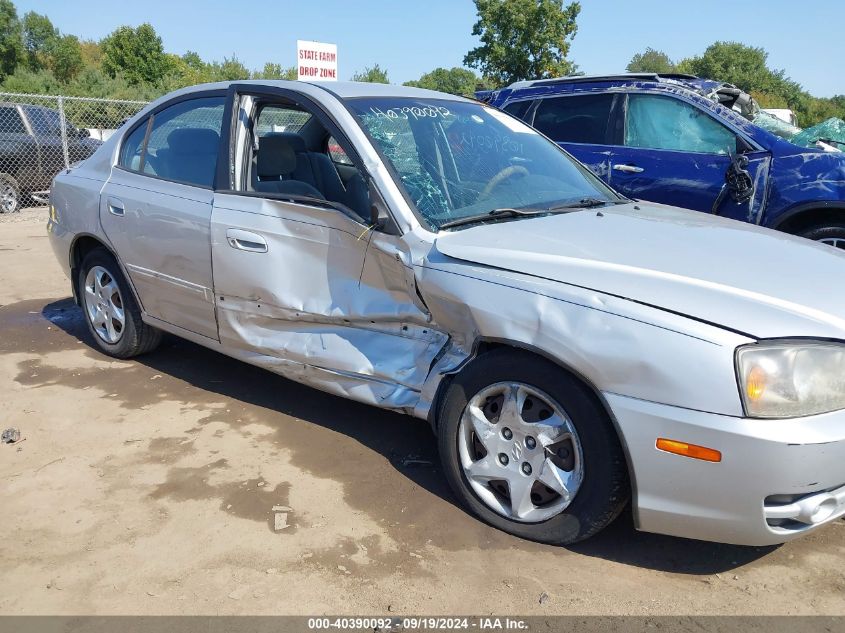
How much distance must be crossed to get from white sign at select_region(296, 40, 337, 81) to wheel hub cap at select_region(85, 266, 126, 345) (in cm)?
873

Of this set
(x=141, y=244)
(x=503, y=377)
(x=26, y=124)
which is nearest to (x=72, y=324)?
(x=141, y=244)

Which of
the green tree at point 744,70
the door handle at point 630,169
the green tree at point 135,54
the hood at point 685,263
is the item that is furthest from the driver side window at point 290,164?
the green tree at point 744,70

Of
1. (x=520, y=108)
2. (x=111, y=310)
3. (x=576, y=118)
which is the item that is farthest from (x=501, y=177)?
(x=520, y=108)

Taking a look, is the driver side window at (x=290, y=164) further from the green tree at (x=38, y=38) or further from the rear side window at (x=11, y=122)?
the green tree at (x=38, y=38)

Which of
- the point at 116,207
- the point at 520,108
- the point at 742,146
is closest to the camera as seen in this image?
the point at 116,207

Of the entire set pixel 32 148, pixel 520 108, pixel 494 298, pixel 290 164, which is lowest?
pixel 494 298

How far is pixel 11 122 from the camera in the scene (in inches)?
466

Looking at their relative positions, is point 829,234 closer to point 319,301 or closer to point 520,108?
point 520,108

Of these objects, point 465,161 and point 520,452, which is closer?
point 520,452

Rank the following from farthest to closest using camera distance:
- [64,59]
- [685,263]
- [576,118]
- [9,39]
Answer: [64,59]
[9,39]
[576,118]
[685,263]

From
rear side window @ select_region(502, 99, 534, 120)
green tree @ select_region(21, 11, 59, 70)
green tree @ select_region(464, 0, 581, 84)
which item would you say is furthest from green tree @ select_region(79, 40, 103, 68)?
rear side window @ select_region(502, 99, 534, 120)

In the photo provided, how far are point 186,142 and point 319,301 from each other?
1.50 m

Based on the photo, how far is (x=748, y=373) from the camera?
7.48ft

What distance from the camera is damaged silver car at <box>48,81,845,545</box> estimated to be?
92.1 inches
